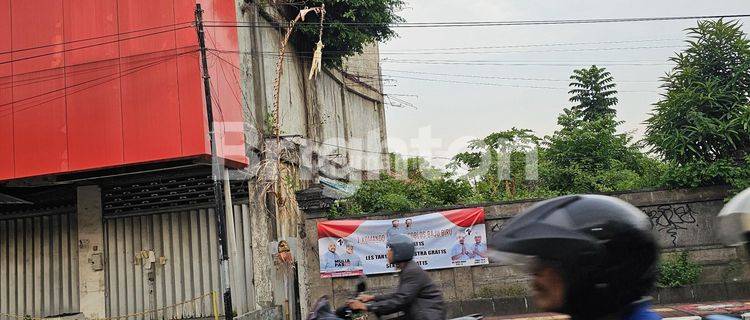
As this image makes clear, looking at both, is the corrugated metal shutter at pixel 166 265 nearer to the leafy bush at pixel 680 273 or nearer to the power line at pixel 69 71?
the power line at pixel 69 71

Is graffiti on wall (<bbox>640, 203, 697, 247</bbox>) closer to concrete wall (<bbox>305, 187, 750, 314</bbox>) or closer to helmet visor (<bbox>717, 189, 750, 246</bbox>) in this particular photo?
concrete wall (<bbox>305, 187, 750, 314</bbox>)

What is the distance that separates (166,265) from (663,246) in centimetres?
1031

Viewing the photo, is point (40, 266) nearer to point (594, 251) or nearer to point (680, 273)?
point (680, 273)

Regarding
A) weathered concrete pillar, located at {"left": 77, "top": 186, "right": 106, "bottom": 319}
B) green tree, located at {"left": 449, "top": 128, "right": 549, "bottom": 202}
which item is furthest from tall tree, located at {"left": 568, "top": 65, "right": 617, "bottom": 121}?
weathered concrete pillar, located at {"left": 77, "top": 186, "right": 106, "bottom": 319}

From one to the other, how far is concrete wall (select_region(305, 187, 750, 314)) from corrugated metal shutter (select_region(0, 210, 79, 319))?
5.88 meters

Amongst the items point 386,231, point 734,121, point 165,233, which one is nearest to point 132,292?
point 165,233

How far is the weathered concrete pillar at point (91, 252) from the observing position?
1319cm

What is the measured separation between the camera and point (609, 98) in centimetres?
2480

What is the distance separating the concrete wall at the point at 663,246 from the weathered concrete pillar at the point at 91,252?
4853 millimetres

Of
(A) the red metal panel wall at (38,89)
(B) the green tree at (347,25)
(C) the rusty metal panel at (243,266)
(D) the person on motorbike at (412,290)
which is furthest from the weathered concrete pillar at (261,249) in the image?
(D) the person on motorbike at (412,290)

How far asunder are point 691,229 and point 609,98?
44.6ft

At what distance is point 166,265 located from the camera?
13.4m

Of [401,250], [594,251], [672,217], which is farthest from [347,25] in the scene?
[594,251]

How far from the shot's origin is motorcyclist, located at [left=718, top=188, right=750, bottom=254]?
2453 millimetres
